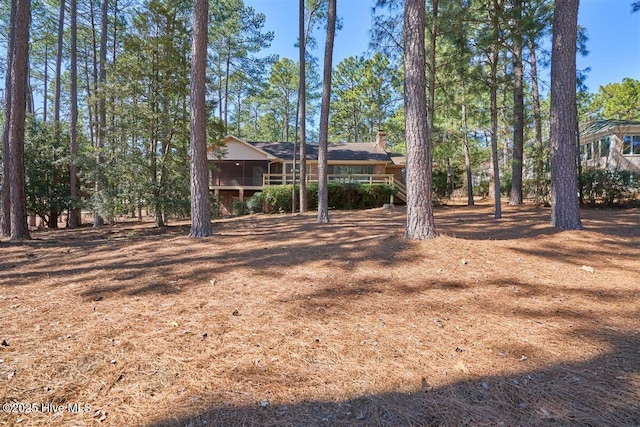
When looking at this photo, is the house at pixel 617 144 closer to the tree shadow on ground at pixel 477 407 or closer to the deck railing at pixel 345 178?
the deck railing at pixel 345 178

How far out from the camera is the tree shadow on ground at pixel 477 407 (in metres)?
1.70

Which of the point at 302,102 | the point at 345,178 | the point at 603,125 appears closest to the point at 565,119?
the point at 302,102

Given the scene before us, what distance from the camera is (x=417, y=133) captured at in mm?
4984

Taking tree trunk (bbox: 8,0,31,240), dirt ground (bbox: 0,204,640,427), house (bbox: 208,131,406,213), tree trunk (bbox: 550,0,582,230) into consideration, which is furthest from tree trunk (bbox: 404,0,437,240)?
house (bbox: 208,131,406,213)

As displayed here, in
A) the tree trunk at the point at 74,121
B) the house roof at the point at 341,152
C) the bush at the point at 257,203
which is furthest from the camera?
the house roof at the point at 341,152

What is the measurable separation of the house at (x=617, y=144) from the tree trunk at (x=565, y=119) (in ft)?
45.3

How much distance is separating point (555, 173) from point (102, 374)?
24.3 ft

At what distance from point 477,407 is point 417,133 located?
155 inches

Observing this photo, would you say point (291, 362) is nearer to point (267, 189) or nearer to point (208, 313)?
point (208, 313)

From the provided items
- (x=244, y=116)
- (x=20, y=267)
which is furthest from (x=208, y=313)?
(x=244, y=116)

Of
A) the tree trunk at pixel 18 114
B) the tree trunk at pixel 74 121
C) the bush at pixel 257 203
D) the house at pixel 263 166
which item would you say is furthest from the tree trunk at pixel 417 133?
the house at pixel 263 166

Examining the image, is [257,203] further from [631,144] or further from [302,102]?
[631,144]

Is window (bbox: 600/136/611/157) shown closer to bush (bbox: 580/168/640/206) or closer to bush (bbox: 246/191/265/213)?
bush (bbox: 580/168/640/206)

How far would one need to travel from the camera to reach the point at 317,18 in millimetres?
16375
